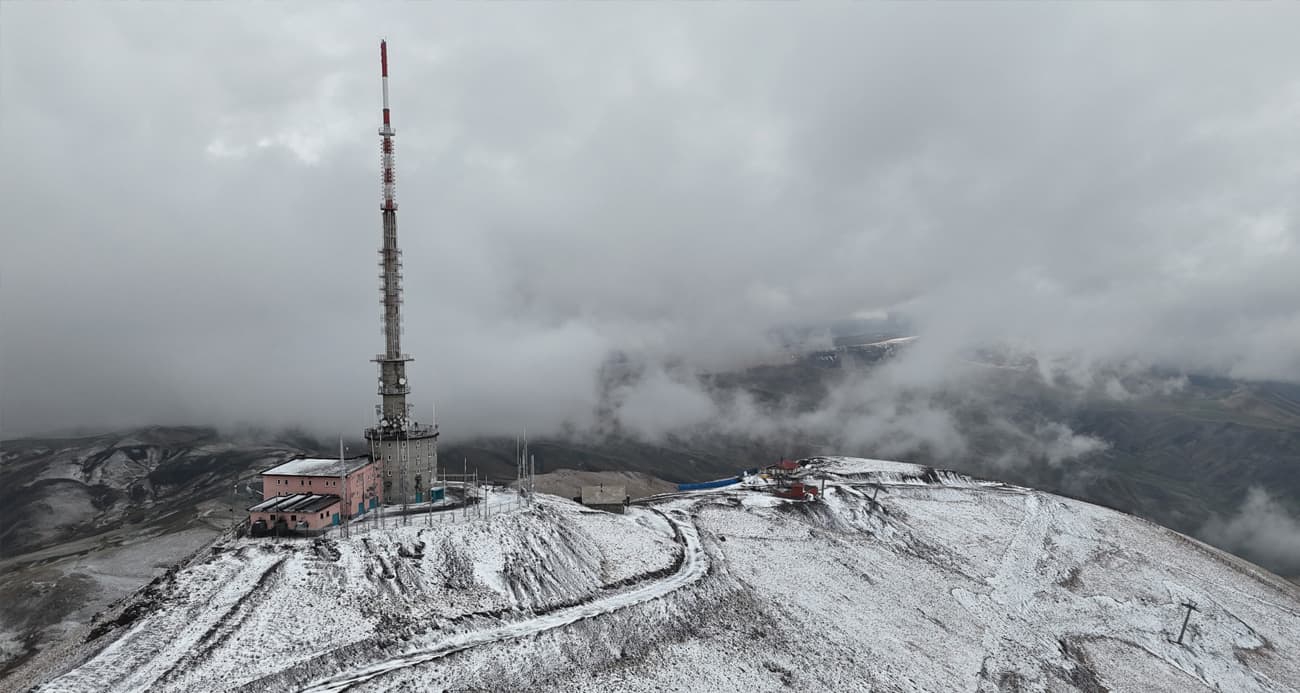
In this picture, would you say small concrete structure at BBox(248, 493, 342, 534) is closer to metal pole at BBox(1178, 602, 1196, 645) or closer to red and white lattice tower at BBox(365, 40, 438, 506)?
red and white lattice tower at BBox(365, 40, 438, 506)

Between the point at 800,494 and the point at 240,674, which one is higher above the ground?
the point at 240,674

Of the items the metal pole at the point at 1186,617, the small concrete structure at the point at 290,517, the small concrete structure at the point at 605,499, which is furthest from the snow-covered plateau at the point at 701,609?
the small concrete structure at the point at 605,499

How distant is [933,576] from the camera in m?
65.2

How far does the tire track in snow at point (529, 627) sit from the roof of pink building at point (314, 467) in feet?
83.8

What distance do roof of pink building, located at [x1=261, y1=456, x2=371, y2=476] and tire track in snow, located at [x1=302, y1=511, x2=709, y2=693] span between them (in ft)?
83.8

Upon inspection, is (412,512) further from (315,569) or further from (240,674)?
(240,674)

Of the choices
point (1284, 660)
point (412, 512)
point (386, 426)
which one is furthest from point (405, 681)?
point (1284, 660)

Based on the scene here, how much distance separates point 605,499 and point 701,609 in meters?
26.9

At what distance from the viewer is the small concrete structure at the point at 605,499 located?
7031cm

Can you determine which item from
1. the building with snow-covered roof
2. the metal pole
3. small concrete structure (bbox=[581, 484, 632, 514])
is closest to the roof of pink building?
the building with snow-covered roof

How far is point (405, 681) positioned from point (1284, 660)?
88947mm

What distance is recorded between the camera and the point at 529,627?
38.7 m

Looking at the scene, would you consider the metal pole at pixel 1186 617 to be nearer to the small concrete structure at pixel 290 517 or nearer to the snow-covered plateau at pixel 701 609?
the snow-covered plateau at pixel 701 609

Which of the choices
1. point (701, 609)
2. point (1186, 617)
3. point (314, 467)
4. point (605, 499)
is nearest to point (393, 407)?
point (314, 467)
